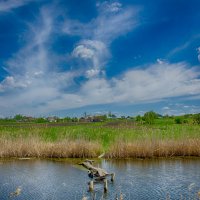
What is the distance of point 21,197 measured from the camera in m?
11.4

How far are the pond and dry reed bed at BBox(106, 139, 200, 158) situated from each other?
1069 mm

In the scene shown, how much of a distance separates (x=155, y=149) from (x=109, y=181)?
7.35 metres

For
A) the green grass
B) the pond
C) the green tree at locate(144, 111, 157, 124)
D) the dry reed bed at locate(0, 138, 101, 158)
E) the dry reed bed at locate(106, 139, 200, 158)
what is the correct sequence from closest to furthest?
the pond < the dry reed bed at locate(106, 139, 200, 158) < the dry reed bed at locate(0, 138, 101, 158) < the green grass < the green tree at locate(144, 111, 157, 124)

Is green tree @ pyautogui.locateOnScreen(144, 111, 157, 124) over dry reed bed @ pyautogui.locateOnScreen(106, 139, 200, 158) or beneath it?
over

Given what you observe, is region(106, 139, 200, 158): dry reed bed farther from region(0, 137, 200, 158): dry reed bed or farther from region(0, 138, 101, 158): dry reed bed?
region(0, 138, 101, 158): dry reed bed

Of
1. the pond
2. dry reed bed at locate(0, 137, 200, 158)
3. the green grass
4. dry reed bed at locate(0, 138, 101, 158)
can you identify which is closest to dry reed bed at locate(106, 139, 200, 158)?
dry reed bed at locate(0, 137, 200, 158)

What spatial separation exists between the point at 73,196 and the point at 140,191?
2.20 meters

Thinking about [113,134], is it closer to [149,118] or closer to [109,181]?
[109,181]

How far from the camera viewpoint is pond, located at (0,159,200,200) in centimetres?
1151

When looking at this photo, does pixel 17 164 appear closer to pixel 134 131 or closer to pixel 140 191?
pixel 140 191

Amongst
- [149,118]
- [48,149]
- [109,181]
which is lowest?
[109,181]

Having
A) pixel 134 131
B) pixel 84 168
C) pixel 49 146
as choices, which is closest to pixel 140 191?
pixel 84 168

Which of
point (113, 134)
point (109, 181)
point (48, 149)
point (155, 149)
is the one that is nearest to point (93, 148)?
point (48, 149)

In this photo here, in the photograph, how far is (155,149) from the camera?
66.4ft
